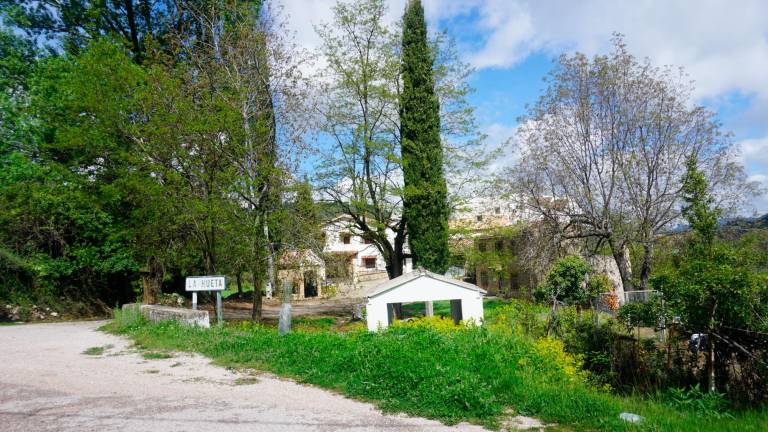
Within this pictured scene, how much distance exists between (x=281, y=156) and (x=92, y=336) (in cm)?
781

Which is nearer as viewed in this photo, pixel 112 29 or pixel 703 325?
pixel 703 325

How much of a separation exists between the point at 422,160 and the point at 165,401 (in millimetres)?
17021

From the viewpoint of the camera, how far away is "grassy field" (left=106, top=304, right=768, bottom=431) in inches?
228

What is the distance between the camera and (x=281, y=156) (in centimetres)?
1797

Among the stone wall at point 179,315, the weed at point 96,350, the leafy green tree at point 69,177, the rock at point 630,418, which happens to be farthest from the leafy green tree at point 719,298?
the leafy green tree at point 69,177

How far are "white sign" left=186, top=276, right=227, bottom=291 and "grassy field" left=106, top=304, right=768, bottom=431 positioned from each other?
2314 mm

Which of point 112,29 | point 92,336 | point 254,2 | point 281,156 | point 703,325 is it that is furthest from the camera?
point 112,29

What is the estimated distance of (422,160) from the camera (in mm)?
22406

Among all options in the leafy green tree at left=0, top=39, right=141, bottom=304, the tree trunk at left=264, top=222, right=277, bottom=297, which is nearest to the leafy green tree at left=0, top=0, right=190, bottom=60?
the leafy green tree at left=0, top=39, right=141, bottom=304

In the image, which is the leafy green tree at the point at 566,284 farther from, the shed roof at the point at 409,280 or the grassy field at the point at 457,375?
the grassy field at the point at 457,375

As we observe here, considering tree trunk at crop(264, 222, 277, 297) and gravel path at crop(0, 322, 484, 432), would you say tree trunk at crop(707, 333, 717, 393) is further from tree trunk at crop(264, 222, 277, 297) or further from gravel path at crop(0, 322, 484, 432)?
tree trunk at crop(264, 222, 277, 297)

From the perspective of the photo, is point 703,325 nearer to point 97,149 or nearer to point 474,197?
point 474,197

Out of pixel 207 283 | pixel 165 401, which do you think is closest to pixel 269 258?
pixel 207 283

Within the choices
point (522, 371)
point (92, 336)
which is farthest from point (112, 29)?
point (522, 371)
